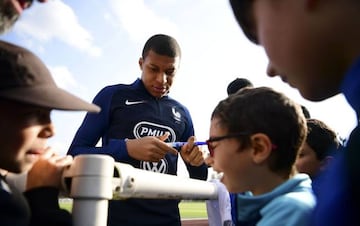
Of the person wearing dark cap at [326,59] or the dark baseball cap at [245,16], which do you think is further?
the dark baseball cap at [245,16]

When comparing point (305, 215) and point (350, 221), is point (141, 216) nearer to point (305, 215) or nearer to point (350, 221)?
point (305, 215)

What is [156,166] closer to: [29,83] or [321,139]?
[321,139]

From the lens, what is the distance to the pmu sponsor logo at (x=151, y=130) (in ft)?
5.93

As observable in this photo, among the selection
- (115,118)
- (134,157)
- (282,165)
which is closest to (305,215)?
(282,165)

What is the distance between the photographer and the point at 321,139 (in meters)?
1.88

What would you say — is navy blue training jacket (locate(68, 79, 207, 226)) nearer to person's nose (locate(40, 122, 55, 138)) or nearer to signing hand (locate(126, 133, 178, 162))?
signing hand (locate(126, 133, 178, 162))

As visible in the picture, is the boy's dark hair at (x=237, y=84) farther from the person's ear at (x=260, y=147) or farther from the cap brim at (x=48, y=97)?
the cap brim at (x=48, y=97)

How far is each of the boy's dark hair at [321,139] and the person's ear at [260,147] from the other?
75 centimetres

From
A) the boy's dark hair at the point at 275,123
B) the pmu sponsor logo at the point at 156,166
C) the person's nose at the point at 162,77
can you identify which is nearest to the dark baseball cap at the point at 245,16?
the boy's dark hair at the point at 275,123

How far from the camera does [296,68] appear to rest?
59 centimetres

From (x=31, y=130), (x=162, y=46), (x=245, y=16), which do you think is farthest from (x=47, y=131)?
(x=162, y=46)

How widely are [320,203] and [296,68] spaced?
0.59 ft

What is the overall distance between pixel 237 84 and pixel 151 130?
2.06ft

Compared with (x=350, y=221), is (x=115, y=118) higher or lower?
lower
